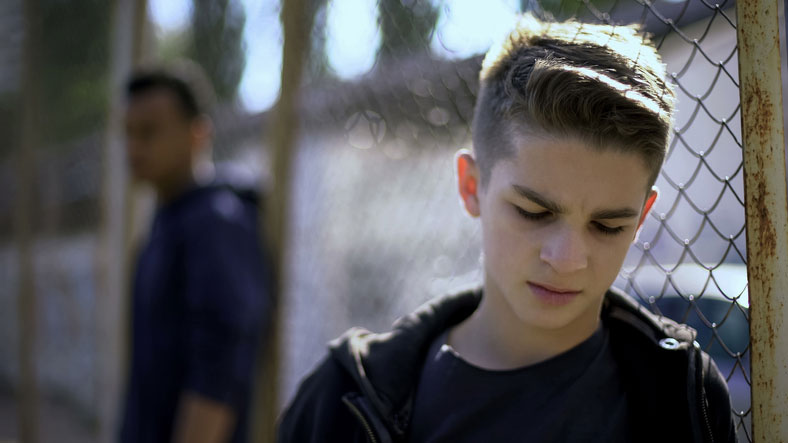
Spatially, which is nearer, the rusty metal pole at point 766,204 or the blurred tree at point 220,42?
the rusty metal pole at point 766,204

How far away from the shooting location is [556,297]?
3.97ft

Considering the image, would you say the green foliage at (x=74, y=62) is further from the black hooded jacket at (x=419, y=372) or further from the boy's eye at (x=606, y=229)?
the boy's eye at (x=606, y=229)

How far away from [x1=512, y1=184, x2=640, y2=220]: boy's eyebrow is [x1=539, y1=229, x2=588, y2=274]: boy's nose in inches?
1.5

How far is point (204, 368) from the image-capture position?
8.43 ft

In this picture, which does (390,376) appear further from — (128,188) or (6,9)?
(6,9)

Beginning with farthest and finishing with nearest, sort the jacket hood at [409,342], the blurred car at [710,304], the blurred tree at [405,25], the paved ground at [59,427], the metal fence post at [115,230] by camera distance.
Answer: the paved ground at [59,427], the metal fence post at [115,230], the blurred tree at [405,25], the blurred car at [710,304], the jacket hood at [409,342]

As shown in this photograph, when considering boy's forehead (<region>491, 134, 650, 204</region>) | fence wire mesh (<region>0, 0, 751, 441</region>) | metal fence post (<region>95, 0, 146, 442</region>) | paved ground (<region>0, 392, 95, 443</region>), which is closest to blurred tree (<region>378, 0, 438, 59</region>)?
fence wire mesh (<region>0, 0, 751, 441</region>)

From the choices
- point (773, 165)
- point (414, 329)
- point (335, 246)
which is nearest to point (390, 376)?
point (414, 329)

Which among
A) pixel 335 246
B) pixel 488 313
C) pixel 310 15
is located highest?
pixel 310 15

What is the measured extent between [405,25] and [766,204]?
151 centimetres

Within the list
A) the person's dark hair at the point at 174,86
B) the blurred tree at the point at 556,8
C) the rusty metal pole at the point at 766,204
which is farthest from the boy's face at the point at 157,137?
the rusty metal pole at the point at 766,204

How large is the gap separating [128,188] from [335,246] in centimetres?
A: 158

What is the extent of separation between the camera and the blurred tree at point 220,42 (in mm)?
→ 3416

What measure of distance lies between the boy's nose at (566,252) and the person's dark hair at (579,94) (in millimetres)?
159
